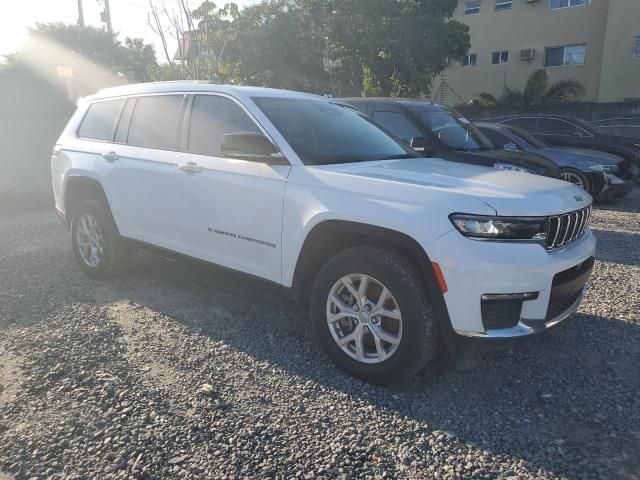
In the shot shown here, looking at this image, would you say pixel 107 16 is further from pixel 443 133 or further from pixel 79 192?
pixel 79 192

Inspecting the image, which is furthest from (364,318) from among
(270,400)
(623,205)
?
(623,205)

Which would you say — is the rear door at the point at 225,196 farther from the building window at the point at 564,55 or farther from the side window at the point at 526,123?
the building window at the point at 564,55

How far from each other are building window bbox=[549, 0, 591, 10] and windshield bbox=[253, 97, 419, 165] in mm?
24278

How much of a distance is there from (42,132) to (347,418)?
11948 mm

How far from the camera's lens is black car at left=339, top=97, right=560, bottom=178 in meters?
6.86

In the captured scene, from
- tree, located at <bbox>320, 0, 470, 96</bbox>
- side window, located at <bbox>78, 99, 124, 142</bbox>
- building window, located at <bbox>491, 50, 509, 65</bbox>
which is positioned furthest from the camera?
building window, located at <bbox>491, 50, 509, 65</bbox>

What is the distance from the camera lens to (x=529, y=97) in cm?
2355

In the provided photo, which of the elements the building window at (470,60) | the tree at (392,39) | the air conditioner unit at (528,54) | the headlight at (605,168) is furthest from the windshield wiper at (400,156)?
the building window at (470,60)

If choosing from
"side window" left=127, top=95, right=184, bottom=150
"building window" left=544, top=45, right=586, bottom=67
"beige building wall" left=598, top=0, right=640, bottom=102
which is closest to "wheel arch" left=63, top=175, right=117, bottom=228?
"side window" left=127, top=95, right=184, bottom=150

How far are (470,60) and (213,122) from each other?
88.7 feet

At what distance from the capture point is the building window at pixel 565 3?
78.0 feet

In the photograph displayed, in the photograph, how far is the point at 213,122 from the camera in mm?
4160

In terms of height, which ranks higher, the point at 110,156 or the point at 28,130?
the point at 110,156

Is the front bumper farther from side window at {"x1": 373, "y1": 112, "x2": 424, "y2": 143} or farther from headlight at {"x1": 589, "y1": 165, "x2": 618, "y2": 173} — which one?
headlight at {"x1": 589, "y1": 165, "x2": 618, "y2": 173}
